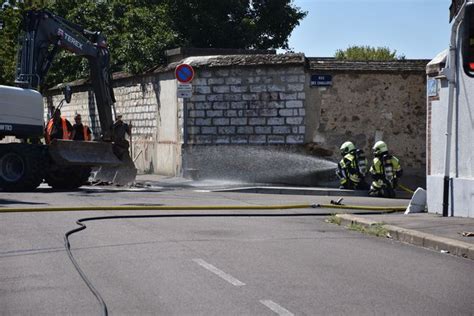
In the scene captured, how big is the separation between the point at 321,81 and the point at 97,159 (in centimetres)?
648

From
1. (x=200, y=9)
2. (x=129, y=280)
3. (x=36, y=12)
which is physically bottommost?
(x=129, y=280)

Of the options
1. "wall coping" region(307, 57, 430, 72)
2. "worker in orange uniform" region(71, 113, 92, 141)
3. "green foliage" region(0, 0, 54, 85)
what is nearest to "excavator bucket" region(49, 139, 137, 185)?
"worker in orange uniform" region(71, 113, 92, 141)

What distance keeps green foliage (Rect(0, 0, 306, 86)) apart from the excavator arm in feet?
18.7

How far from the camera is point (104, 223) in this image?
12727 millimetres

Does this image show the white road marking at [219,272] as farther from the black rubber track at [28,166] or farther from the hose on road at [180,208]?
the black rubber track at [28,166]

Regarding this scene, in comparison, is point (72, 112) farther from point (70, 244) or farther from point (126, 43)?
point (70, 244)

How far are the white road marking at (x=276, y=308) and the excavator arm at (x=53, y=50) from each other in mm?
15229

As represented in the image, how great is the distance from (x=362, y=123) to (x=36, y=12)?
9.17m

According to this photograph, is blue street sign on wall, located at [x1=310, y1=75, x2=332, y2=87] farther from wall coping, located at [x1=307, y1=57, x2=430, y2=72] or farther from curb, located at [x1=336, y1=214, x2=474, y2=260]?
curb, located at [x1=336, y1=214, x2=474, y2=260]

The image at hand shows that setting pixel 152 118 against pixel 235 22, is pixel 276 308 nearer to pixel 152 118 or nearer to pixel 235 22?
pixel 152 118

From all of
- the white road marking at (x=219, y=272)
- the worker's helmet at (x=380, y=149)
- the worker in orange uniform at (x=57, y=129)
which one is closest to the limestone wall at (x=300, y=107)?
the worker's helmet at (x=380, y=149)

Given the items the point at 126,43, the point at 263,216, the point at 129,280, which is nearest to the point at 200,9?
the point at 126,43

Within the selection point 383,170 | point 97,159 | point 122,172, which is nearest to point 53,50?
point 97,159

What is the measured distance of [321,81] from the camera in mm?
22812
